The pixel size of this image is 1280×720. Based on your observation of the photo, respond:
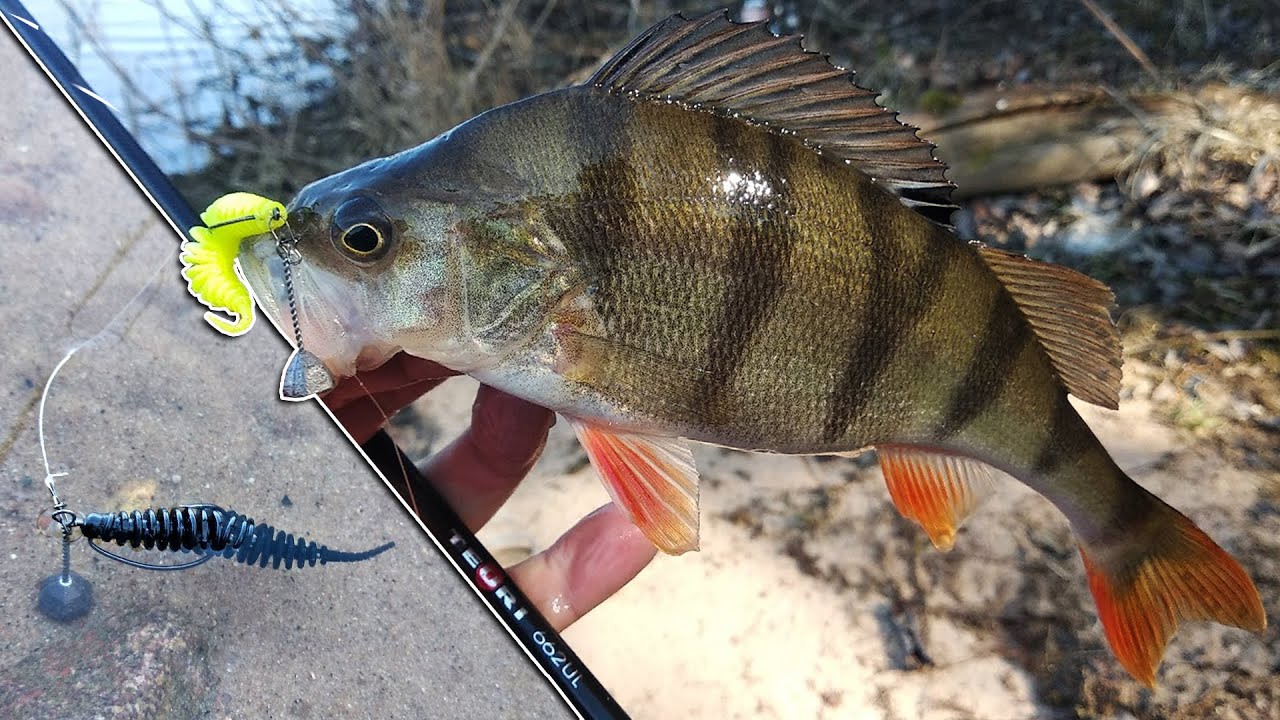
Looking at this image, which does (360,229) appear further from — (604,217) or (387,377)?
(387,377)

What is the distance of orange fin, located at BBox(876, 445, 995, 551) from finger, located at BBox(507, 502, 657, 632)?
23.8 inches

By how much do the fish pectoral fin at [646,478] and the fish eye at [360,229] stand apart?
40cm

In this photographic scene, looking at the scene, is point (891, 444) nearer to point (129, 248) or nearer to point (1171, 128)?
point (129, 248)

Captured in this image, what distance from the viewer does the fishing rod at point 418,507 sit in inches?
45.6

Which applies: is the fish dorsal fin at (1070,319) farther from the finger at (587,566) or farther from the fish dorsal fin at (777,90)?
the finger at (587,566)

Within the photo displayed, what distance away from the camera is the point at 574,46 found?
4.72 m

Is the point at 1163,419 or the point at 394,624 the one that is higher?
the point at 394,624

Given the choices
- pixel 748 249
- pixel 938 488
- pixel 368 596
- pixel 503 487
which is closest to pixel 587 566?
pixel 503 487

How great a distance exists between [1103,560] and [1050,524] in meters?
1.15

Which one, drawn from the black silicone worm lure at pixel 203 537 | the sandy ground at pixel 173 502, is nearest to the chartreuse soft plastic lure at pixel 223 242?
the sandy ground at pixel 173 502

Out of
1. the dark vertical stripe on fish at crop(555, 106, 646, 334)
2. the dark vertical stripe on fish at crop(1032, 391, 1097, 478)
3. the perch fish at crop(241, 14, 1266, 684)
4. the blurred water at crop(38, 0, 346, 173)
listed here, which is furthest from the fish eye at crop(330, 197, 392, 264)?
the blurred water at crop(38, 0, 346, 173)

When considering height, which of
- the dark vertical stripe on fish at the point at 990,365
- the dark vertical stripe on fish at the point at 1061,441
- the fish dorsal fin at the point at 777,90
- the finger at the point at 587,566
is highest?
the fish dorsal fin at the point at 777,90

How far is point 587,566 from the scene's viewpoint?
1682mm

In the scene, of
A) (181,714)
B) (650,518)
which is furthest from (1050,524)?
(181,714)
